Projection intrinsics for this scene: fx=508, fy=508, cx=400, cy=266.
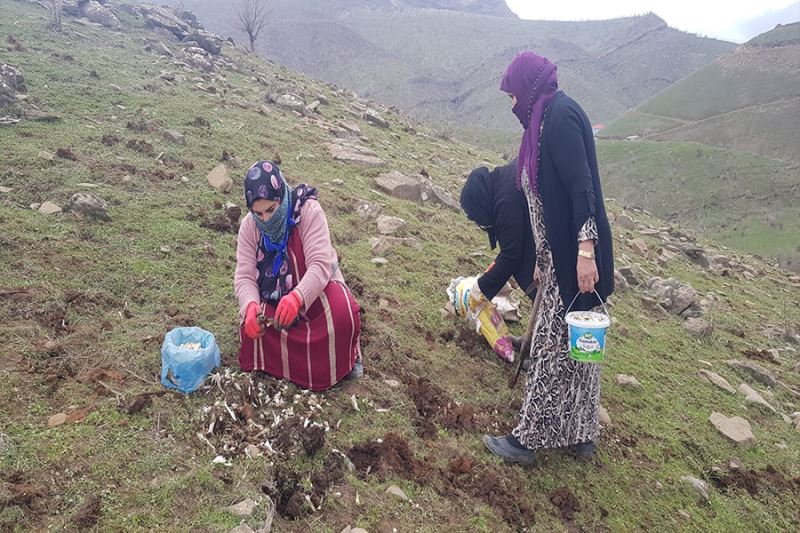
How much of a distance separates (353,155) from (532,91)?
648cm

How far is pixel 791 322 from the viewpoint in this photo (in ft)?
24.5

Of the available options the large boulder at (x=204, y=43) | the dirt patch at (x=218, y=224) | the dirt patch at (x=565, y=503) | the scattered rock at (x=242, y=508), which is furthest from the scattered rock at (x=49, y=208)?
the large boulder at (x=204, y=43)

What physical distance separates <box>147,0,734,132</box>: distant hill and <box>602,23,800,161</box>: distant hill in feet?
42.0

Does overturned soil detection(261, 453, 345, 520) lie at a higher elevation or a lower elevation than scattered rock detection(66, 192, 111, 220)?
lower

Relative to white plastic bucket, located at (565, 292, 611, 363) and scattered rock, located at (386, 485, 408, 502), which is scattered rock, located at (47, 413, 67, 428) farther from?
white plastic bucket, located at (565, 292, 611, 363)

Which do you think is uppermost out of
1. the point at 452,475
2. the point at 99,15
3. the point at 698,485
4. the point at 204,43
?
the point at 99,15

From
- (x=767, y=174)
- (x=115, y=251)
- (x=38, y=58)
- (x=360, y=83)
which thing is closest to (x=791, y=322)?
(x=115, y=251)

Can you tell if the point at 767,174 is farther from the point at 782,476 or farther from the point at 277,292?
the point at 277,292

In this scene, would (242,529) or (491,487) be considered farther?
(491,487)

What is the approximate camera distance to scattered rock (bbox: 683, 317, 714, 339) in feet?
18.8

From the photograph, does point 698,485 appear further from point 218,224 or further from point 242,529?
point 218,224

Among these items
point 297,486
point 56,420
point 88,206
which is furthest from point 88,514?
point 88,206

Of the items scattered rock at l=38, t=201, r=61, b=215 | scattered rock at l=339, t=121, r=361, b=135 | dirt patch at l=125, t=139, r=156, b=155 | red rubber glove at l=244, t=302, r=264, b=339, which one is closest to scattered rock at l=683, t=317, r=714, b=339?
red rubber glove at l=244, t=302, r=264, b=339

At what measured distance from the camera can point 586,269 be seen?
2637 mm
